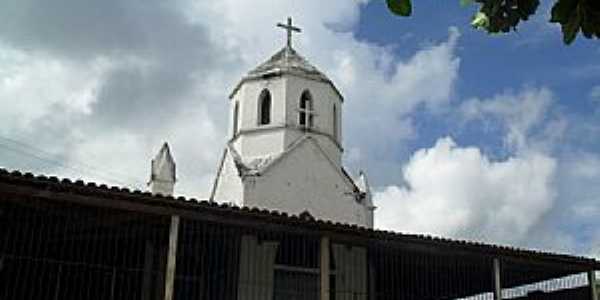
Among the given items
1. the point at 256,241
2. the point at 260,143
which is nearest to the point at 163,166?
the point at 260,143

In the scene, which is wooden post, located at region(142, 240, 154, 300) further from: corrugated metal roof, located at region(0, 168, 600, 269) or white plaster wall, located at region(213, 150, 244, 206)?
white plaster wall, located at region(213, 150, 244, 206)

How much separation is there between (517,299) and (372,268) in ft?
11.5

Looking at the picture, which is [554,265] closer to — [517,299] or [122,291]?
[517,299]

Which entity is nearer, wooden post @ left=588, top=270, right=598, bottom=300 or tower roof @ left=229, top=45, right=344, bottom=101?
wooden post @ left=588, top=270, right=598, bottom=300

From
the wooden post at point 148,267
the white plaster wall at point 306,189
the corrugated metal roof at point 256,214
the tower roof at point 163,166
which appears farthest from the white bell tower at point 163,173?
the corrugated metal roof at point 256,214

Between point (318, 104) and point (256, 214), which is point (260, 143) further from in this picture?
point (256, 214)

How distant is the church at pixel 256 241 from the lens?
10.0m

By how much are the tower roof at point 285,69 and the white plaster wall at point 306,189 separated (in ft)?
7.49

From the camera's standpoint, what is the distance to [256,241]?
1333 centimetres

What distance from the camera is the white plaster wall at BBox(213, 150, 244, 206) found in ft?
58.2

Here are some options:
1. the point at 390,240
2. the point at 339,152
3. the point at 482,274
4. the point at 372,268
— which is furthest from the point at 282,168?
the point at 390,240

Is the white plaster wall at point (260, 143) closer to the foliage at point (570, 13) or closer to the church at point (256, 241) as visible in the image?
the church at point (256, 241)

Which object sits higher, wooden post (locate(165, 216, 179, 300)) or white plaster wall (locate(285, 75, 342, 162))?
white plaster wall (locate(285, 75, 342, 162))

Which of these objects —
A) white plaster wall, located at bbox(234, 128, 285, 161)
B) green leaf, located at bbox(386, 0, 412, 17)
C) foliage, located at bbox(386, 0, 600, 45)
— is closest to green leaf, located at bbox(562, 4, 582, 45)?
foliage, located at bbox(386, 0, 600, 45)
